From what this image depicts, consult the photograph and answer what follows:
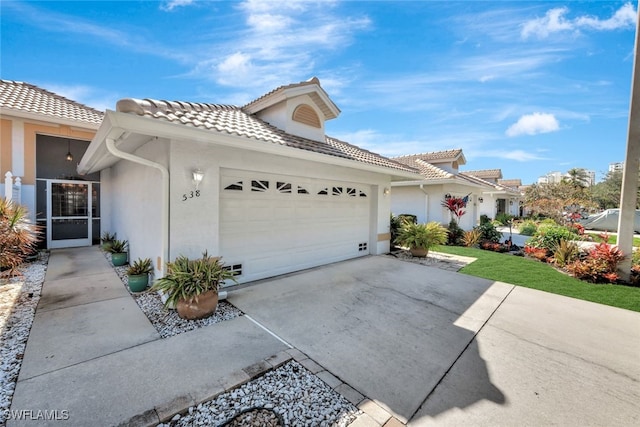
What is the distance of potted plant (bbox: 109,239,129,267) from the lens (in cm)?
789

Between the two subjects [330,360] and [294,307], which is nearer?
[330,360]

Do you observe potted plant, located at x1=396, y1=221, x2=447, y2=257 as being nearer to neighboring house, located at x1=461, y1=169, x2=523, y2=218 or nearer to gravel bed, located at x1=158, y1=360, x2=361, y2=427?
gravel bed, located at x1=158, y1=360, x2=361, y2=427

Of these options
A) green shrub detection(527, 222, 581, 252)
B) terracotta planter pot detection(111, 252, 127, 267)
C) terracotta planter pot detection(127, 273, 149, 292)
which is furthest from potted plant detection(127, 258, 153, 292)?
green shrub detection(527, 222, 581, 252)

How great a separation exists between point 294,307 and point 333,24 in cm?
795

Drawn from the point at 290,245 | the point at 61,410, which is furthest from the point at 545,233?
the point at 61,410

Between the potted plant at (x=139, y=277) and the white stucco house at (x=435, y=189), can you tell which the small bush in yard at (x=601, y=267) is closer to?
the white stucco house at (x=435, y=189)

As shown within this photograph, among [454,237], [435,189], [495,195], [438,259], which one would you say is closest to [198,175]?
[438,259]

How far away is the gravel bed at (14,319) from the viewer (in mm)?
2869

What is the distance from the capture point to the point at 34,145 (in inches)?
368

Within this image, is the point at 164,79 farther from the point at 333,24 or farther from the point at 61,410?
the point at 61,410

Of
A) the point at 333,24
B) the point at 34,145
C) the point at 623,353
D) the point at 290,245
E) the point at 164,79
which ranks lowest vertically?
the point at 623,353

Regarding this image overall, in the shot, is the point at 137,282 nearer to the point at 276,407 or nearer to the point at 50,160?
the point at 276,407

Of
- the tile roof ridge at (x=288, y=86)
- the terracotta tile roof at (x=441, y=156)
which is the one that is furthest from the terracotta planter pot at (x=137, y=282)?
the terracotta tile roof at (x=441, y=156)

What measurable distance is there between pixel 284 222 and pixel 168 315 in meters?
3.50
